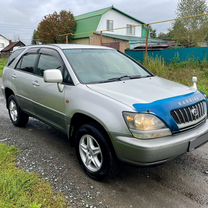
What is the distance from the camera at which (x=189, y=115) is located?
2.98 m

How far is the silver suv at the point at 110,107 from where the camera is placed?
272 centimetres

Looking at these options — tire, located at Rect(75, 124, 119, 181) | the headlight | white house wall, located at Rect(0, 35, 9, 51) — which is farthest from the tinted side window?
white house wall, located at Rect(0, 35, 9, 51)

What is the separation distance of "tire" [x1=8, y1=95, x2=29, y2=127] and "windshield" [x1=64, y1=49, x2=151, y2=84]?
191cm

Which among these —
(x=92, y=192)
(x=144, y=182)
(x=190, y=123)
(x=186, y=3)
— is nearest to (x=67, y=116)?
(x=92, y=192)

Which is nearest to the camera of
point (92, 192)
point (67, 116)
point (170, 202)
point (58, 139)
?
point (170, 202)

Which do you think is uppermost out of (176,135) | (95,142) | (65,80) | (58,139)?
(65,80)

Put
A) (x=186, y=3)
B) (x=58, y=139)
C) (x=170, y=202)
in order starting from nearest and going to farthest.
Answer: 1. (x=170, y=202)
2. (x=58, y=139)
3. (x=186, y=3)

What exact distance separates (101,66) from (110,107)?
1.24m

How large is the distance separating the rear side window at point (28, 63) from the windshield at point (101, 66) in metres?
0.92

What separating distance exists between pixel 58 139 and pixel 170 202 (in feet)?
8.26

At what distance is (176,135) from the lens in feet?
9.31

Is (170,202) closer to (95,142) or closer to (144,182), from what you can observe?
(144,182)

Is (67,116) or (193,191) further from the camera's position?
(67,116)

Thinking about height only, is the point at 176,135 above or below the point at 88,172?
above
